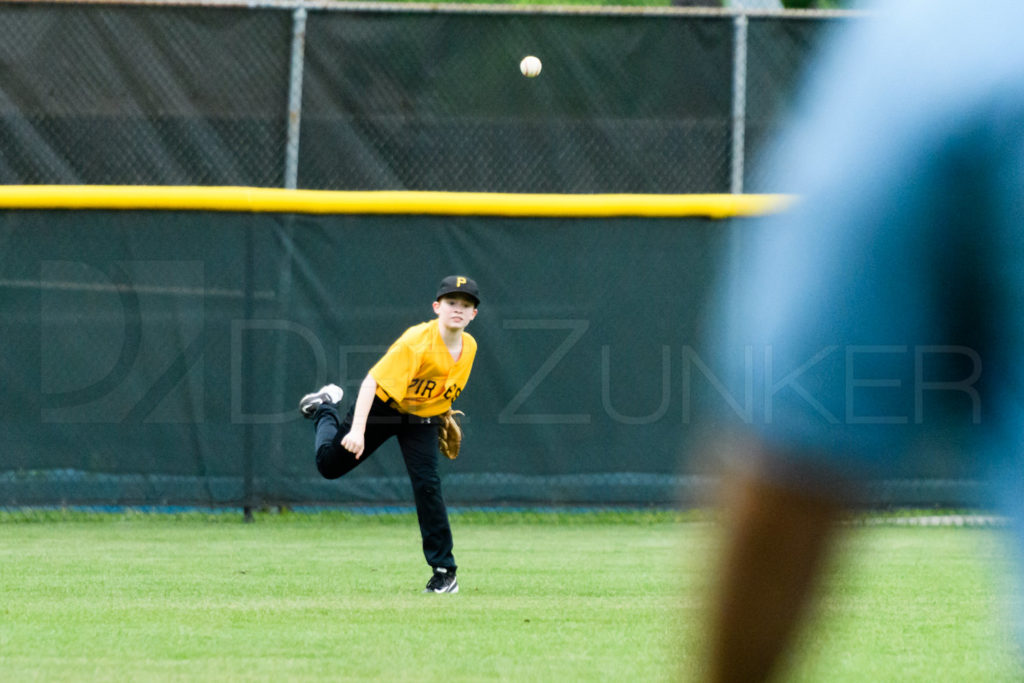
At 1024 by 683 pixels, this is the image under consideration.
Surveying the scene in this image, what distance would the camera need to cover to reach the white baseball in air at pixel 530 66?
10.6 meters

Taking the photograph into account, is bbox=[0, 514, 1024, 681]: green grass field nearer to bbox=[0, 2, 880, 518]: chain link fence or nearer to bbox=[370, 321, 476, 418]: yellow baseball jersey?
bbox=[0, 2, 880, 518]: chain link fence

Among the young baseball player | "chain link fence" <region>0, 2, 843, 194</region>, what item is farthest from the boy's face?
"chain link fence" <region>0, 2, 843, 194</region>

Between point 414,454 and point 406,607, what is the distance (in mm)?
831

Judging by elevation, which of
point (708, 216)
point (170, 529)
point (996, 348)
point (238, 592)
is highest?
point (996, 348)

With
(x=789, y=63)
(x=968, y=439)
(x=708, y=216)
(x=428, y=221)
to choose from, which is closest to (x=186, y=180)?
(x=428, y=221)

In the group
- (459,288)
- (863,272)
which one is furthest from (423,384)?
(863,272)

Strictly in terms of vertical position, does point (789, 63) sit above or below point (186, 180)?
above

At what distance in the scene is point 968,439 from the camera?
6.48 feet

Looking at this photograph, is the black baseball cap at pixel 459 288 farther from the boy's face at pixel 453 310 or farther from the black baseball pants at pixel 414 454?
the black baseball pants at pixel 414 454

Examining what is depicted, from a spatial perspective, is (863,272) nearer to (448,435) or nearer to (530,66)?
(448,435)

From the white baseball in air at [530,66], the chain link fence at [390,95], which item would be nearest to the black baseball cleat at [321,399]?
the chain link fence at [390,95]

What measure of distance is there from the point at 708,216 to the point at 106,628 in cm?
568

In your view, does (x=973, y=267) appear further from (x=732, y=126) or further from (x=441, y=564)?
(x=732, y=126)

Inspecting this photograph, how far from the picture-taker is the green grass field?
4926 mm
